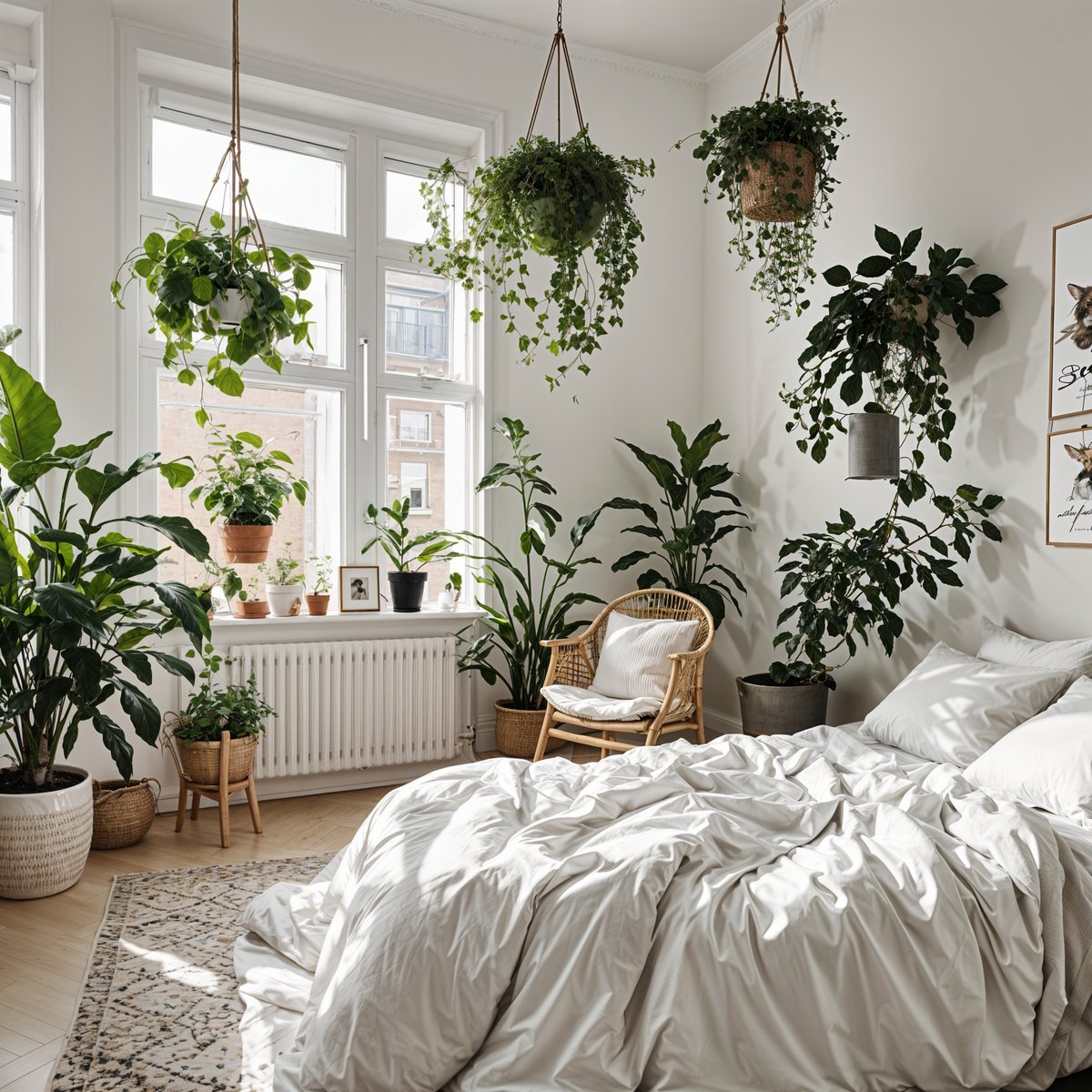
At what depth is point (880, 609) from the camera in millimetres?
3639

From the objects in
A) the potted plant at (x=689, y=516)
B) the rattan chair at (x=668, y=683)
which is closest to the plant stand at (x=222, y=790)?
the rattan chair at (x=668, y=683)

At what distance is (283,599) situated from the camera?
4.22m

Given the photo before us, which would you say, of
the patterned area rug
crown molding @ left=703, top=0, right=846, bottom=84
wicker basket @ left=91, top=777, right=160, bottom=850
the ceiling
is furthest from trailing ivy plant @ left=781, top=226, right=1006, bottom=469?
wicker basket @ left=91, top=777, right=160, bottom=850

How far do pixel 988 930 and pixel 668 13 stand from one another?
4210 millimetres

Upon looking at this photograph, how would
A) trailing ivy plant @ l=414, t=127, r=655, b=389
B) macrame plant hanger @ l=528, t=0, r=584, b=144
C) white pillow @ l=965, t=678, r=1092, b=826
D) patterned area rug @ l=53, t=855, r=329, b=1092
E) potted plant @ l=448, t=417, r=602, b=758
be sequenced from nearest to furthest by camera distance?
1. patterned area rug @ l=53, t=855, r=329, b=1092
2. white pillow @ l=965, t=678, r=1092, b=826
3. trailing ivy plant @ l=414, t=127, r=655, b=389
4. macrame plant hanger @ l=528, t=0, r=584, b=144
5. potted plant @ l=448, t=417, r=602, b=758

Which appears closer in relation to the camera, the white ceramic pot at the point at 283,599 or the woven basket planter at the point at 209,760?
the woven basket planter at the point at 209,760

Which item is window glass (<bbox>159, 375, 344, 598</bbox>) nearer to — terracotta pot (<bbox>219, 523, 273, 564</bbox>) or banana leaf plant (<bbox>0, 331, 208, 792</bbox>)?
terracotta pot (<bbox>219, 523, 273, 564</bbox>)

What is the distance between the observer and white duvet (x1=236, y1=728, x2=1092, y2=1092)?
1780 mm

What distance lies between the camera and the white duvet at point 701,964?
5.84 ft

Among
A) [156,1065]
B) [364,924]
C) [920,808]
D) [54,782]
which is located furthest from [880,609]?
[54,782]

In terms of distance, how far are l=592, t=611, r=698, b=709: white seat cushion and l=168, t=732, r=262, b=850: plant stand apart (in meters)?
1.50

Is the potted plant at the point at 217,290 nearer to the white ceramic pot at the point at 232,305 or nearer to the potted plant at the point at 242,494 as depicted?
the white ceramic pot at the point at 232,305

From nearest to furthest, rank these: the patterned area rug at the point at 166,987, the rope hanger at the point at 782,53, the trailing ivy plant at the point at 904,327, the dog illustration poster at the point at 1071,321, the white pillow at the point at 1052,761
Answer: the patterned area rug at the point at 166,987 → the white pillow at the point at 1052,761 → the dog illustration poster at the point at 1071,321 → the rope hanger at the point at 782,53 → the trailing ivy plant at the point at 904,327

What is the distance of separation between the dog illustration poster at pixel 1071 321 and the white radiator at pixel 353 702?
8.92 ft
